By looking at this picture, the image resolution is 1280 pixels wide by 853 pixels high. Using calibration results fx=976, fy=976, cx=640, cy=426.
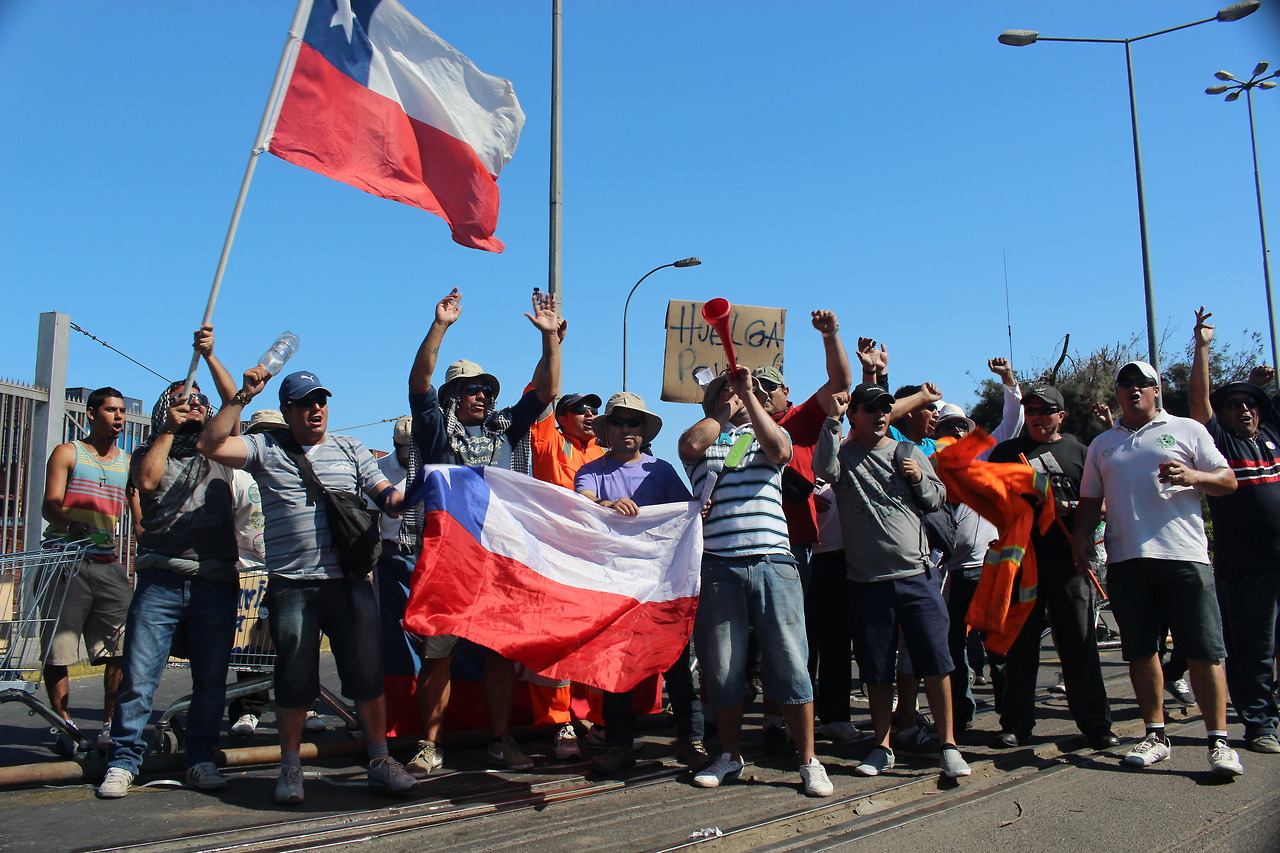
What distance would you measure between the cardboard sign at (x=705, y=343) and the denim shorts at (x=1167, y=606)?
448cm

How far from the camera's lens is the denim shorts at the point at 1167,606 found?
5.40 metres

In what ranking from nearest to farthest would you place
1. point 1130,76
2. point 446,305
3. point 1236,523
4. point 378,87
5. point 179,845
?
point 179,845
point 446,305
point 1236,523
point 378,87
point 1130,76

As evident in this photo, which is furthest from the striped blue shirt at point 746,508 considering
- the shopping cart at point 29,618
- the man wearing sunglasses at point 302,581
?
the shopping cart at point 29,618

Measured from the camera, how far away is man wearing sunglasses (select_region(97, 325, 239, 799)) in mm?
5031

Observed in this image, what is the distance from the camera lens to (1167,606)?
552 cm

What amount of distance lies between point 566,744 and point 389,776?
47.0 inches

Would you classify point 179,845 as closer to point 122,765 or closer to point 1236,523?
point 122,765

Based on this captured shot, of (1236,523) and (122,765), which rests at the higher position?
(1236,523)

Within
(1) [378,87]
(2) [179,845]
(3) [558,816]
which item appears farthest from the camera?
(1) [378,87]

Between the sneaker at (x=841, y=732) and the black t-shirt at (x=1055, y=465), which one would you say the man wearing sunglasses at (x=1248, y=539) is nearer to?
the black t-shirt at (x=1055, y=465)

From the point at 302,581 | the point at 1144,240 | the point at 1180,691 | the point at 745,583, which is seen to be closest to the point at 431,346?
the point at 302,581

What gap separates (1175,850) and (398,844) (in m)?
3.19

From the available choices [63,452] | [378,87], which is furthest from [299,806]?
[378,87]

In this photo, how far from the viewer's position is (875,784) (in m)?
5.02
